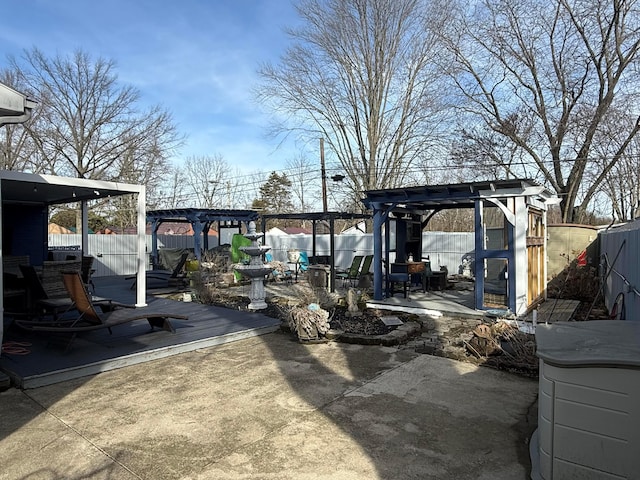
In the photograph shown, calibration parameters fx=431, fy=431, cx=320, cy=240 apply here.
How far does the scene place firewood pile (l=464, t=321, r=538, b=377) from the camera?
191 inches

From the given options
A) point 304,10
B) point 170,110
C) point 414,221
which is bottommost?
point 414,221

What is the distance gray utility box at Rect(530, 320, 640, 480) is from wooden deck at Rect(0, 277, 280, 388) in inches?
173

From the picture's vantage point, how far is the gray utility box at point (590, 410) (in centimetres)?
217

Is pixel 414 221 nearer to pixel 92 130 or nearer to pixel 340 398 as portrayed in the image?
pixel 340 398

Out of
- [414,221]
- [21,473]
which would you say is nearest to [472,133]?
[414,221]

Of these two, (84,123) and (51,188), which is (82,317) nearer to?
(51,188)

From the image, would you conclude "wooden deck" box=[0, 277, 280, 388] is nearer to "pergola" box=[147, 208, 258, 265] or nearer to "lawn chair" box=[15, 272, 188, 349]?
"lawn chair" box=[15, 272, 188, 349]

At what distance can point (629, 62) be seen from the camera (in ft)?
50.1

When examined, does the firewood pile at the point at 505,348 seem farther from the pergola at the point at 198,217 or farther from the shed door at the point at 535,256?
the pergola at the point at 198,217

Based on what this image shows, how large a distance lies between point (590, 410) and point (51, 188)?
26.1 feet

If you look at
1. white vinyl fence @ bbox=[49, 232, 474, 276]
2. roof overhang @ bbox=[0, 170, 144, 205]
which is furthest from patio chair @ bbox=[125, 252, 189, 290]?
white vinyl fence @ bbox=[49, 232, 474, 276]

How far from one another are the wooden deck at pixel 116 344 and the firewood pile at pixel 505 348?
312 centimetres

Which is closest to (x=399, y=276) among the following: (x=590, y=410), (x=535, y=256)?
(x=535, y=256)

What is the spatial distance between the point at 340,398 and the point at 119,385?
2.26 metres
